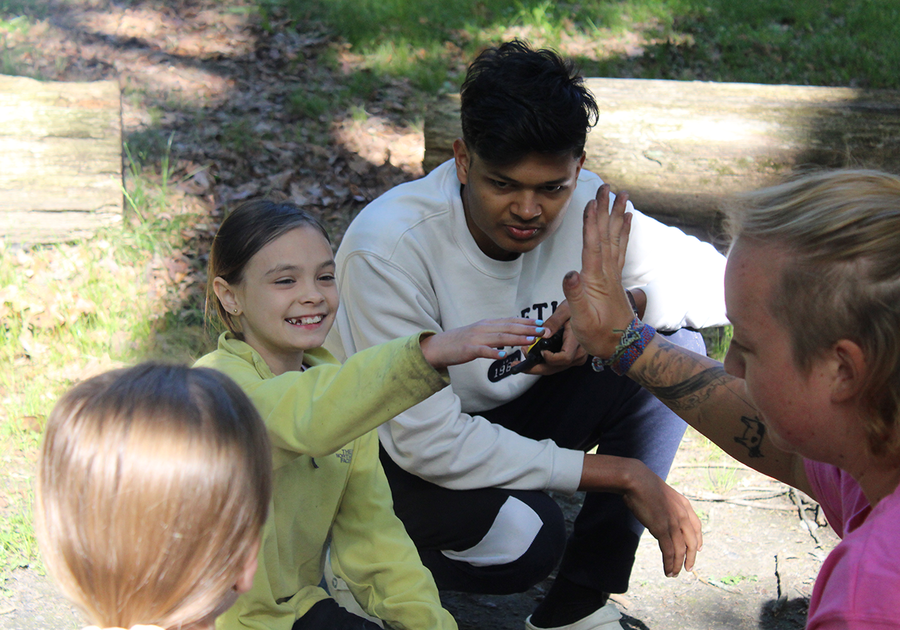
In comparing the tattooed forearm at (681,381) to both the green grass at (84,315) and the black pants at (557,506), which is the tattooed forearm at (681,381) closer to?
the black pants at (557,506)

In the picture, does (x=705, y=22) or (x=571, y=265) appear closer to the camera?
(x=571, y=265)

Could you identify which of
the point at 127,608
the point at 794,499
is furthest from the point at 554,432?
the point at 127,608

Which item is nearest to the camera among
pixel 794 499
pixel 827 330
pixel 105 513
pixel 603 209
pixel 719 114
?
pixel 105 513

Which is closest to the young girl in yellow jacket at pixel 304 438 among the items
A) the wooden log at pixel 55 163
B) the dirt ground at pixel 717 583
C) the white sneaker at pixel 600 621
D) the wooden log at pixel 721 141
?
the white sneaker at pixel 600 621

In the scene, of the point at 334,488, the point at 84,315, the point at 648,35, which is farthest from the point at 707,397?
the point at 648,35

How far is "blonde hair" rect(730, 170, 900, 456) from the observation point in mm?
1275

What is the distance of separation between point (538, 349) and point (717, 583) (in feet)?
3.76

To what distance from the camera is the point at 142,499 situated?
114cm

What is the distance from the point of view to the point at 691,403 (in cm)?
204

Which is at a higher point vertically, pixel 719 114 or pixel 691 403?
pixel 719 114

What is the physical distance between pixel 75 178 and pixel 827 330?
→ 410cm

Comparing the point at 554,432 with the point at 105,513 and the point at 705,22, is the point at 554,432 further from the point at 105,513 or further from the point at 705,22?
the point at 705,22

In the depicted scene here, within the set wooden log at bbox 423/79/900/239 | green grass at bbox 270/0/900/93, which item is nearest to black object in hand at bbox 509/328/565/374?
wooden log at bbox 423/79/900/239

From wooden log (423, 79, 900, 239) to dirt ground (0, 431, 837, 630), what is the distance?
1.52 meters
